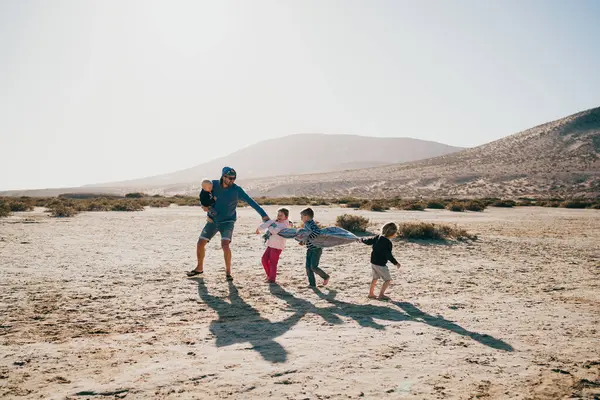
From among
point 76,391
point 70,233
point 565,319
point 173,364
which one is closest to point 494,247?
point 565,319

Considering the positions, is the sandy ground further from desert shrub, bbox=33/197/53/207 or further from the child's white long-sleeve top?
desert shrub, bbox=33/197/53/207

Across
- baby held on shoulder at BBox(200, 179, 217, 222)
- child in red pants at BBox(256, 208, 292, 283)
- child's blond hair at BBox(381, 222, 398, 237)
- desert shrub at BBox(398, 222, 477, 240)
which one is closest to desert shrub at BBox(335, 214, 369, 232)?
desert shrub at BBox(398, 222, 477, 240)

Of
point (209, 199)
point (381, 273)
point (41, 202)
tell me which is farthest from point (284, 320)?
point (41, 202)

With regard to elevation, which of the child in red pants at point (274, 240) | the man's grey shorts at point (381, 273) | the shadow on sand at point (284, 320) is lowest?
the shadow on sand at point (284, 320)

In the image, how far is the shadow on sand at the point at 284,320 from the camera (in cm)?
470

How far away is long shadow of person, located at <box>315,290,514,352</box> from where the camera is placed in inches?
190

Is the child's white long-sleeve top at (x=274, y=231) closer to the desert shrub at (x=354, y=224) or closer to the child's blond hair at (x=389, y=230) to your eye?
the child's blond hair at (x=389, y=230)

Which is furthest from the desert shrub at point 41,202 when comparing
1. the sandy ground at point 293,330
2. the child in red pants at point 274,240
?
the child in red pants at point 274,240

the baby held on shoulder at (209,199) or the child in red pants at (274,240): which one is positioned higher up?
the baby held on shoulder at (209,199)

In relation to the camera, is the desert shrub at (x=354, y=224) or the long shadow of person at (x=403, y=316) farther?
the desert shrub at (x=354, y=224)

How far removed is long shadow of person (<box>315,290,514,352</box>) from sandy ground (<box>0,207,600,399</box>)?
0.09 feet

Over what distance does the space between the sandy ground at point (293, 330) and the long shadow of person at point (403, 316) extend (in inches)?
1.1

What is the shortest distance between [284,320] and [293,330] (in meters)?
0.45

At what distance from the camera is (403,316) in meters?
5.86
